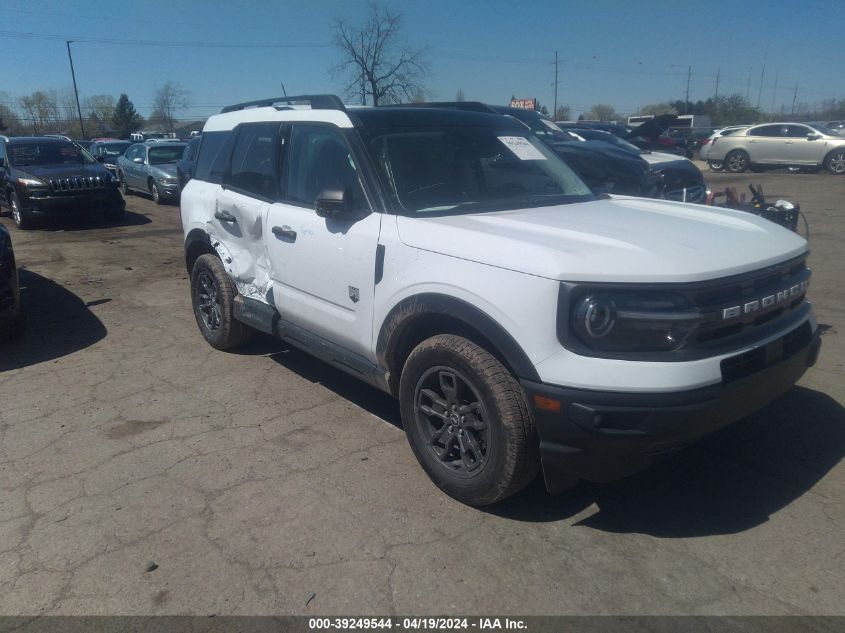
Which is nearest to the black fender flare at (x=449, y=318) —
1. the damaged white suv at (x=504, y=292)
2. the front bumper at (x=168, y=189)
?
the damaged white suv at (x=504, y=292)

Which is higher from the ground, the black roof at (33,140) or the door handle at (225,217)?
the black roof at (33,140)

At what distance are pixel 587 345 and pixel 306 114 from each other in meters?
2.66

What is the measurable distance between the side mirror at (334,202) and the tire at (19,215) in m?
10.9

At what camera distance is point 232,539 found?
313cm

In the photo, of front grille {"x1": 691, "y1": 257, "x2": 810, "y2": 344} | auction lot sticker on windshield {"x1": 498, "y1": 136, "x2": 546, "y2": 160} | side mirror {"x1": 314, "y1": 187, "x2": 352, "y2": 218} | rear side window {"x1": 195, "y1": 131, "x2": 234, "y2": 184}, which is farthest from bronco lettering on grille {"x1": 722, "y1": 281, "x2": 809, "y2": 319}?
rear side window {"x1": 195, "y1": 131, "x2": 234, "y2": 184}

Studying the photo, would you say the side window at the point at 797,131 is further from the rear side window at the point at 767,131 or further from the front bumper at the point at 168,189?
the front bumper at the point at 168,189

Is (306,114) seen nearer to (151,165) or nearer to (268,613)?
(268,613)

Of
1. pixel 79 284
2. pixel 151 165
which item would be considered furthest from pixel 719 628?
pixel 151 165

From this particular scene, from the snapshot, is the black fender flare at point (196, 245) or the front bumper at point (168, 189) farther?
the front bumper at point (168, 189)

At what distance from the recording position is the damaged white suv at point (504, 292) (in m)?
2.70

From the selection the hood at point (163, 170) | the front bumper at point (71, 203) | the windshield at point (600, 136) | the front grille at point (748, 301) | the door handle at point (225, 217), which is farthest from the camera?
the hood at point (163, 170)

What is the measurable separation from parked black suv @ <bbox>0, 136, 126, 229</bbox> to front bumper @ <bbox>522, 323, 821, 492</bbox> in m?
12.1

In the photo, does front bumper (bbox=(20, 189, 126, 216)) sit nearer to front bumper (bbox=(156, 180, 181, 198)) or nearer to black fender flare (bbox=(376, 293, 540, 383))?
front bumper (bbox=(156, 180, 181, 198))

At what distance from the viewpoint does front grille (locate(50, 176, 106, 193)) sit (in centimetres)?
1228
